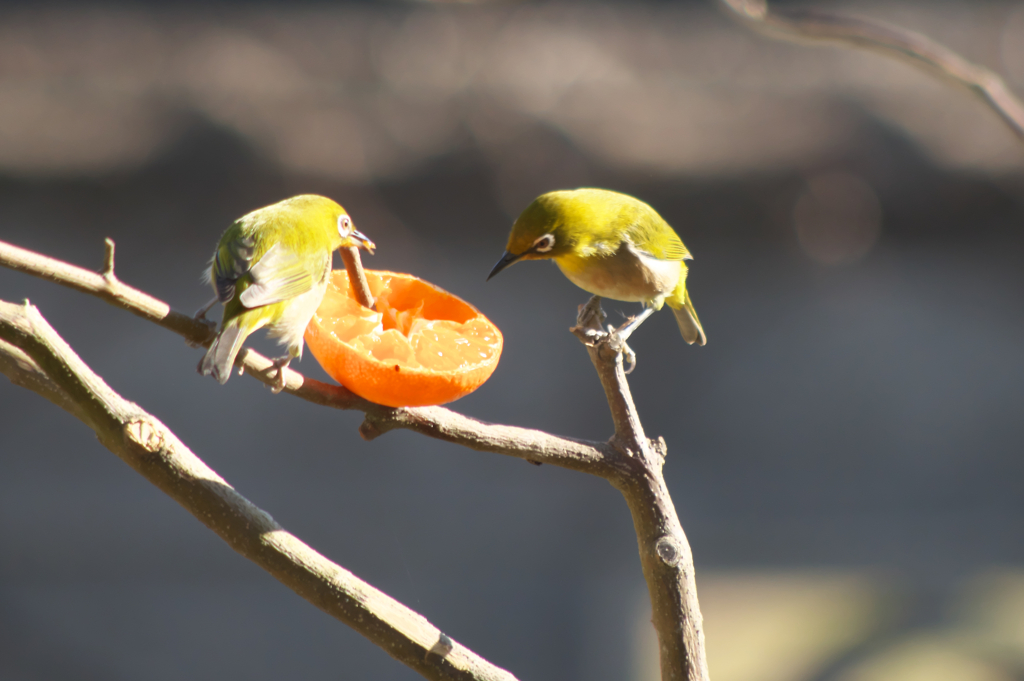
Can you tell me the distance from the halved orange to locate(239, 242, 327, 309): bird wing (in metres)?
0.07

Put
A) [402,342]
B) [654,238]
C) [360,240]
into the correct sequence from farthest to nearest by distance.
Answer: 1. [654,238]
2. [360,240]
3. [402,342]

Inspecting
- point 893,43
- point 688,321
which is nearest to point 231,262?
point 688,321

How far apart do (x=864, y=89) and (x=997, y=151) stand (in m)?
0.74

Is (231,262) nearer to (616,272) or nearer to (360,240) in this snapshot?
(360,240)

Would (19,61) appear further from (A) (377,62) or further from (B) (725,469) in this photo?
(B) (725,469)

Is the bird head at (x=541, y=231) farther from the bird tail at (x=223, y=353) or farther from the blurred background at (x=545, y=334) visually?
the blurred background at (x=545, y=334)

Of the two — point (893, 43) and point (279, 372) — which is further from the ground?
point (893, 43)

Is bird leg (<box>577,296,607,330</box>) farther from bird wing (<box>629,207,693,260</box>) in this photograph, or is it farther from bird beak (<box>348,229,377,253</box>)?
bird beak (<box>348,229,377,253</box>)

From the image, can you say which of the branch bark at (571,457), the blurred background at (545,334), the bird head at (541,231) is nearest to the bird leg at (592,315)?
the bird head at (541,231)

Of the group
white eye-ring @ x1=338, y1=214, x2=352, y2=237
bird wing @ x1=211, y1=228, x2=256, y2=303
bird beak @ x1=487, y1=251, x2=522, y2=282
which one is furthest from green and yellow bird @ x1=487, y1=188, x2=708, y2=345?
bird wing @ x1=211, y1=228, x2=256, y2=303

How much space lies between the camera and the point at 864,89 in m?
4.29

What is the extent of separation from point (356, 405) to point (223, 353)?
0.20 metres

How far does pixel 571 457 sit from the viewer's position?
1297mm

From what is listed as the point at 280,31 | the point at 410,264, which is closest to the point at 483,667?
the point at 410,264
